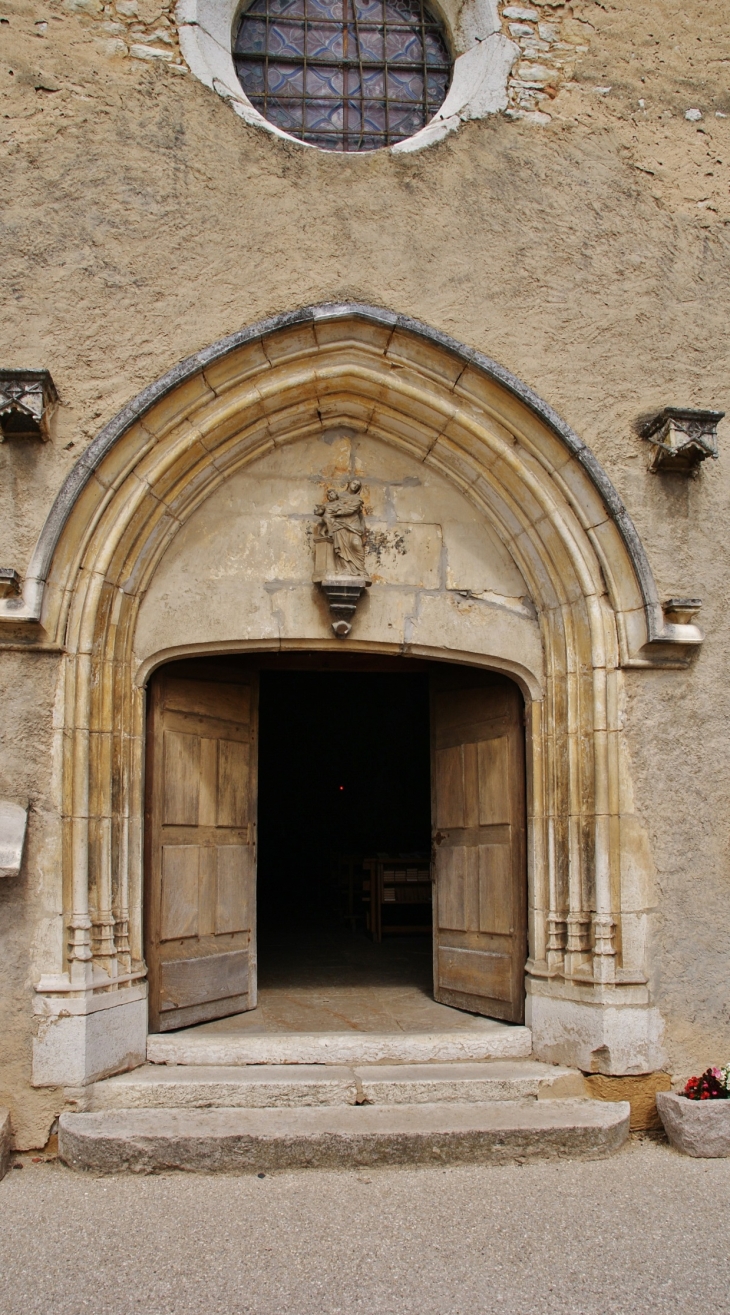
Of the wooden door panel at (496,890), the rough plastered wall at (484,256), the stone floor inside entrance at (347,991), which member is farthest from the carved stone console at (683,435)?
the stone floor inside entrance at (347,991)

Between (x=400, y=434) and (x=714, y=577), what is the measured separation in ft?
5.53

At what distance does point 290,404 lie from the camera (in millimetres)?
4832

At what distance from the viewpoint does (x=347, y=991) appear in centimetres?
582

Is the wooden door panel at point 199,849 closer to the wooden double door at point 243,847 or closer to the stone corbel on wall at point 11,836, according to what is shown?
the wooden double door at point 243,847

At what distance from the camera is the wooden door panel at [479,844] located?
4949mm

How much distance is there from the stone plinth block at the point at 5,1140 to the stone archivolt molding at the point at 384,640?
17.6 inches

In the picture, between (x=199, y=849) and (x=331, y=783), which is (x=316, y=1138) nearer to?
(x=199, y=849)

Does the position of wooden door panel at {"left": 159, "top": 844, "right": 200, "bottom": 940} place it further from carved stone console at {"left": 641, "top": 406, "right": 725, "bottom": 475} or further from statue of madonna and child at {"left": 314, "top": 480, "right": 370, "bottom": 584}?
carved stone console at {"left": 641, "top": 406, "right": 725, "bottom": 475}

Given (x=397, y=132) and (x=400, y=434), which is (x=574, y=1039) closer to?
(x=400, y=434)

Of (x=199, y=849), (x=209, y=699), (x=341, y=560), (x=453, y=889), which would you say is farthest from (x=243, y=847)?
(x=341, y=560)

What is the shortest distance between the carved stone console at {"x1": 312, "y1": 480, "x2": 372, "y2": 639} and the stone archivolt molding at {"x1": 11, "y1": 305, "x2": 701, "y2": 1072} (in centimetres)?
15

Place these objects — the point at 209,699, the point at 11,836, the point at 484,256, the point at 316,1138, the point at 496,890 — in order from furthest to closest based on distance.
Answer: the point at 209,699 → the point at 496,890 → the point at 484,256 → the point at 11,836 → the point at 316,1138

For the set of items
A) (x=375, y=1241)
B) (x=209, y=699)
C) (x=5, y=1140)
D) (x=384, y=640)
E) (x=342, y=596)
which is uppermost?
(x=342, y=596)

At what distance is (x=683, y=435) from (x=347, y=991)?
3.60 metres
